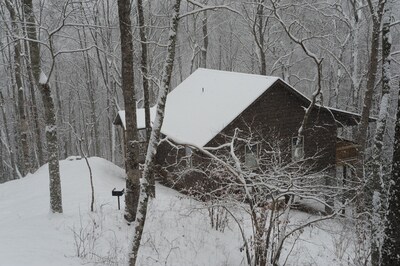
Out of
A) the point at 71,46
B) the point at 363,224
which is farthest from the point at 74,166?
the point at 71,46

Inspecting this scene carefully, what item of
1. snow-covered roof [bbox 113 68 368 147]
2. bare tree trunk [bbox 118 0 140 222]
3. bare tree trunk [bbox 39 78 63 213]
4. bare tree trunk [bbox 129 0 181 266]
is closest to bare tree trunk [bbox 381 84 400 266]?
bare tree trunk [bbox 129 0 181 266]

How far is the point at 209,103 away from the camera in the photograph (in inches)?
706

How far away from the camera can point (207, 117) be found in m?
16.6

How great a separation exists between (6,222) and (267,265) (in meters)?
7.29

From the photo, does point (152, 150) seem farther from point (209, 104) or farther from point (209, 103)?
point (209, 103)

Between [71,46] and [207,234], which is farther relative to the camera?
[71,46]

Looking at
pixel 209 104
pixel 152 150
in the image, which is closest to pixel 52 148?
pixel 152 150

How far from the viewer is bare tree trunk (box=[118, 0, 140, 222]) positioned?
26.4 ft

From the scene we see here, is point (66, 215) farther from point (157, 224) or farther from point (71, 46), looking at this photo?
point (71, 46)

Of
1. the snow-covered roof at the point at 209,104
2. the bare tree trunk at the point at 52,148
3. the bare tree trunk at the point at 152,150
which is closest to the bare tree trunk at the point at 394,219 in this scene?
the bare tree trunk at the point at 152,150

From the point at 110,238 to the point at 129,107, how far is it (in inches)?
133

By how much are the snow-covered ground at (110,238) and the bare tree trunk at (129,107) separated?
0.91 m

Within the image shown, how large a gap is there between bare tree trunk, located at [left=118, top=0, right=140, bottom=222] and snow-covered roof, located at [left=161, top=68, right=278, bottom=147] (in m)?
6.05

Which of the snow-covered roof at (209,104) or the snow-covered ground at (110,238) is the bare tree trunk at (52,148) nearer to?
the snow-covered ground at (110,238)
